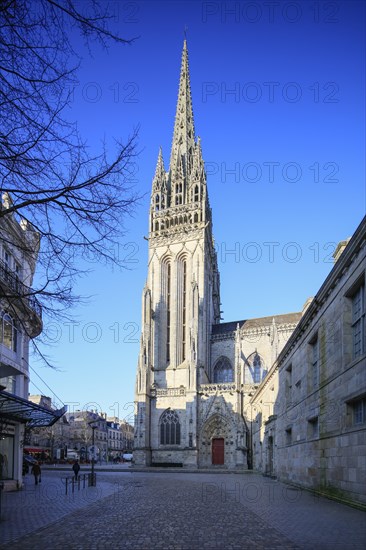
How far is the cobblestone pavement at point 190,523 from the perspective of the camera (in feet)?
32.4

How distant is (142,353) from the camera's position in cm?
6191

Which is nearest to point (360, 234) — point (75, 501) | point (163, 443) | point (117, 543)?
point (117, 543)

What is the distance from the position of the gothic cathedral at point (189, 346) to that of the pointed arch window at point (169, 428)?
0.34 ft

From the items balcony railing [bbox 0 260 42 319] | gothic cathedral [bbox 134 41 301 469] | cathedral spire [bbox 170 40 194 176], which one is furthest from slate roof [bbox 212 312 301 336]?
balcony railing [bbox 0 260 42 319]

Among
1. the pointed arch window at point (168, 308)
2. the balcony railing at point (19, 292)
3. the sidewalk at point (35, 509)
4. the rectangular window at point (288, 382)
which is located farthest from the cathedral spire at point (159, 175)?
the balcony railing at point (19, 292)

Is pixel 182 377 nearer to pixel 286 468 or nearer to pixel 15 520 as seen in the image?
pixel 286 468

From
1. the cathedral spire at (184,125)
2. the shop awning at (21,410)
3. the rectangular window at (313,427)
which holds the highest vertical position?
the cathedral spire at (184,125)

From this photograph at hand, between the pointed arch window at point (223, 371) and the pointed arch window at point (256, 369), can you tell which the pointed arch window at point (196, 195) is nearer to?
the pointed arch window at point (223, 371)

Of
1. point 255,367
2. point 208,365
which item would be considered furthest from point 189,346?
point 255,367

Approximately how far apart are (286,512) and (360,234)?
740 centimetres

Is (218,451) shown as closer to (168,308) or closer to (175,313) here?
(175,313)

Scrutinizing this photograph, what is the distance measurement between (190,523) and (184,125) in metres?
70.3

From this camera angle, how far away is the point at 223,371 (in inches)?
2638

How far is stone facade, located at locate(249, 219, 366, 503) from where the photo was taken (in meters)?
14.6
